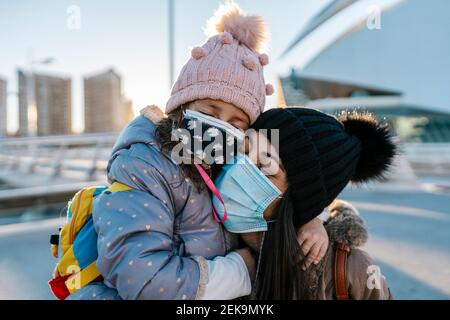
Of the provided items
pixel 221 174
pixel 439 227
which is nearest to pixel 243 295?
pixel 221 174

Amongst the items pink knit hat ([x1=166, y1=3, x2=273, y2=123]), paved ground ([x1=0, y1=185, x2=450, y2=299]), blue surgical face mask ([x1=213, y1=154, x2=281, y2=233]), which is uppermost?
pink knit hat ([x1=166, y1=3, x2=273, y2=123])

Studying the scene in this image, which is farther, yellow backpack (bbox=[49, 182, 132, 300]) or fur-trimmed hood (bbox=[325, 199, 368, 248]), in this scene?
fur-trimmed hood (bbox=[325, 199, 368, 248])

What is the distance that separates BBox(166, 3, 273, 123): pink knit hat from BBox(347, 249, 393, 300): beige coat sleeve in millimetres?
538

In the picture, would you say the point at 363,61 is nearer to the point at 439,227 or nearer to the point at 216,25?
the point at 439,227

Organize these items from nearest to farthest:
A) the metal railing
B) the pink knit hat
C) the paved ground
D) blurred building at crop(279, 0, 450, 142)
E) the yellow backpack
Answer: the yellow backpack → the pink knit hat → the paved ground → the metal railing → blurred building at crop(279, 0, 450, 142)

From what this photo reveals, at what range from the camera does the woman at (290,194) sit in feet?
3.56

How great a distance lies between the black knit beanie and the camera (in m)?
1.08

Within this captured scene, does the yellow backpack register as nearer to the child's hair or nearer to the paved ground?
the child's hair

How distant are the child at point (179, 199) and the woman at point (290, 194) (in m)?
0.07

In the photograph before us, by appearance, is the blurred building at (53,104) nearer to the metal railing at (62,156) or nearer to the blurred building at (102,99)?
the blurred building at (102,99)

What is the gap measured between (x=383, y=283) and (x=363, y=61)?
89.4ft

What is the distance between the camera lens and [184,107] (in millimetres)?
1253

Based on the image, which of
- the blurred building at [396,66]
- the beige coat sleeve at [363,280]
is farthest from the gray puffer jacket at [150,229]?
the blurred building at [396,66]

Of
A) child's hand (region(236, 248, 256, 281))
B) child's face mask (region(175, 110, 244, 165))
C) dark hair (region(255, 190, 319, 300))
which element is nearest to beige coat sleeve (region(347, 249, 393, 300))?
dark hair (region(255, 190, 319, 300))
